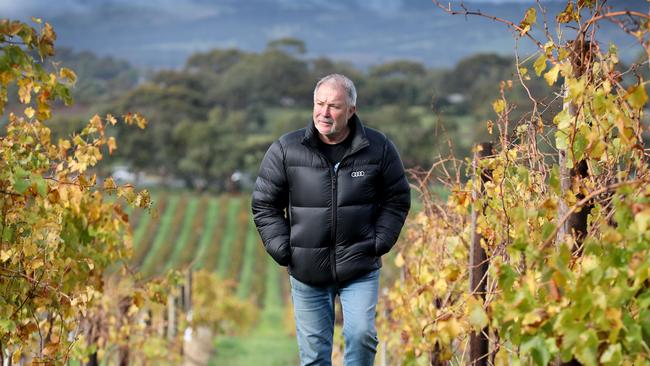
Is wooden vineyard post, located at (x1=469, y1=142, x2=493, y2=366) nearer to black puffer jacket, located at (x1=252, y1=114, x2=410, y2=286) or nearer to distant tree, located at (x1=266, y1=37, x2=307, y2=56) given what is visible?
black puffer jacket, located at (x1=252, y1=114, x2=410, y2=286)

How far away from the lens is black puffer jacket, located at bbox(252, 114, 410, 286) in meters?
3.49

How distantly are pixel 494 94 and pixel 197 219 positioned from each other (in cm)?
4208

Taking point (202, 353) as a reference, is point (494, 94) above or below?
above

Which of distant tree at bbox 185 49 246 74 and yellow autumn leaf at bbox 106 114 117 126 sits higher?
distant tree at bbox 185 49 246 74

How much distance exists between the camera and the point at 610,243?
2.24 m

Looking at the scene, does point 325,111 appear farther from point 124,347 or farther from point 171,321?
point 171,321

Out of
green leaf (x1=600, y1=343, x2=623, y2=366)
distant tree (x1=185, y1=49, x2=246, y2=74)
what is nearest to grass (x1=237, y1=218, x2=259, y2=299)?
green leaf (x1=600, y1=343, x2=623, y2=366)

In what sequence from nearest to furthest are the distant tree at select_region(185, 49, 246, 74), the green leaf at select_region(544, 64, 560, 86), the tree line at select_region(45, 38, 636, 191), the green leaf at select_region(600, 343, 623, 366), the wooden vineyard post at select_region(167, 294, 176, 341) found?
the green leaf at select_region(600, 343, 623, 366)
the green leaf at select_region(544, 64, 560, 86)
the wooden vineyard post at select_region(167, 294, 176, 341)
the tree line at select_region(45, 38, 636, 191)
the distant tree at select_region(185, 49, 246, 74)

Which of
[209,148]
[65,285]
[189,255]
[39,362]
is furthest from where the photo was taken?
[209,148]

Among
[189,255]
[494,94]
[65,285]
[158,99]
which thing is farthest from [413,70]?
[65,285]

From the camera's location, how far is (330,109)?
11.2ft

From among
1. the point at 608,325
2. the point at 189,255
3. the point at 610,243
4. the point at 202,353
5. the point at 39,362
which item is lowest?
the point at 189,255

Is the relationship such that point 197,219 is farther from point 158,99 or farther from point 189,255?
point 158,99

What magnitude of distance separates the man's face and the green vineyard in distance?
3113cm
